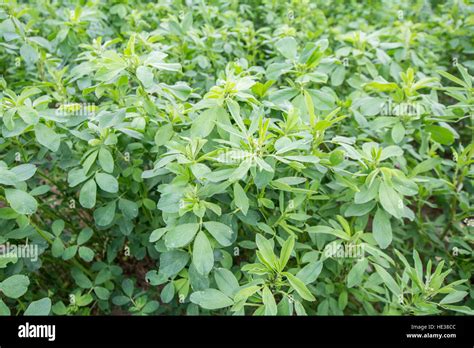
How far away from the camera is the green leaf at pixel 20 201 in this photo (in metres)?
1.55

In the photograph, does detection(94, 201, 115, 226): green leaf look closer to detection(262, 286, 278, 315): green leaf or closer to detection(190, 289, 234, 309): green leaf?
detection(190, 289, 234, 309): green leaf

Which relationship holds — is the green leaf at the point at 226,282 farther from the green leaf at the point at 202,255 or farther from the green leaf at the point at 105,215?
the green leaf at the point at 105,215

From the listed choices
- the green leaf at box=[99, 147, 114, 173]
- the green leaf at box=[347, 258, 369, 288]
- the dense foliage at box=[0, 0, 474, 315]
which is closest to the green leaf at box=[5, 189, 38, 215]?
the dense foliage at box=[0, 0, 474, 315]

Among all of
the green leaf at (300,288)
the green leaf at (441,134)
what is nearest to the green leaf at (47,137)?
the green leaf at (300,288)

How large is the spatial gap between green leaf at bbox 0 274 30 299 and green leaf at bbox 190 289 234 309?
59 cm

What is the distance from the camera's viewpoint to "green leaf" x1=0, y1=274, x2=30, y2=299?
59.4 inches

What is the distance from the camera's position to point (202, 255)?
1.43 metres

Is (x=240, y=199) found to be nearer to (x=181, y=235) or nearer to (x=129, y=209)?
(x=181, y=235)

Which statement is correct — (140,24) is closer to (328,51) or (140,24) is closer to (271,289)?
(328,51)

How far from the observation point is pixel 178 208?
1.46 meters

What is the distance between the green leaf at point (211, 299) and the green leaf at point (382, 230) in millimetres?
574

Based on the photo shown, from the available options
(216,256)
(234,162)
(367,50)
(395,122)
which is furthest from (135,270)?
(367,50)

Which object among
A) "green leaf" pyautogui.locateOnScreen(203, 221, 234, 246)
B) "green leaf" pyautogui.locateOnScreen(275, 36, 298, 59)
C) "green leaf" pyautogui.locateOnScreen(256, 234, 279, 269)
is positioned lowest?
"green leaf" pyautogui.locateOnScreen(256, 234, 279, 269)
